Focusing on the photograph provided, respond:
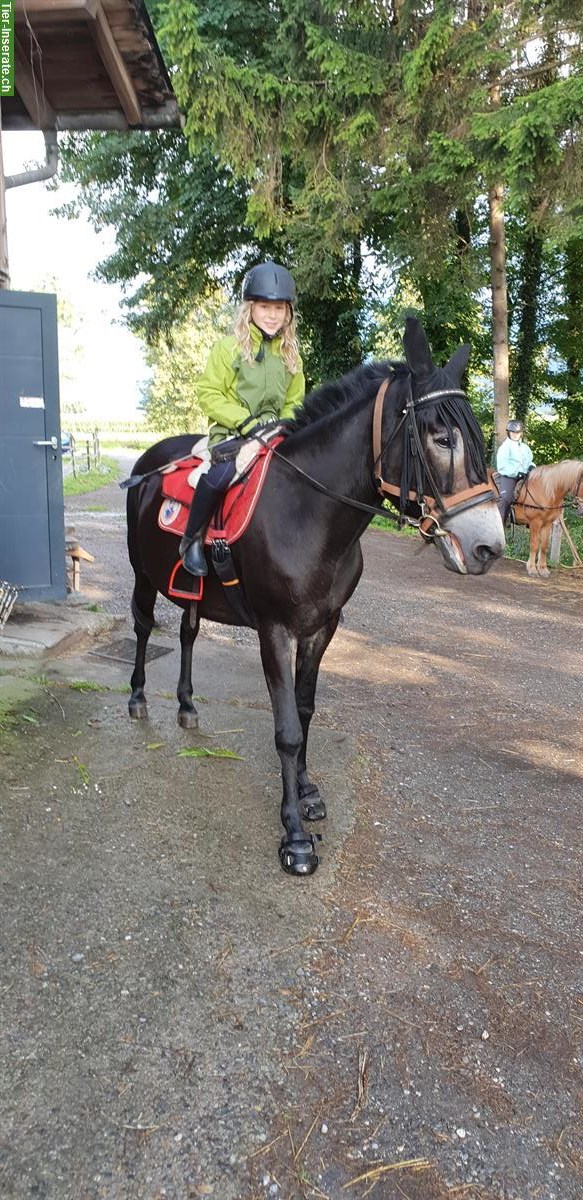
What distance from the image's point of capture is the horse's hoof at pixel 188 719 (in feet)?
15.8

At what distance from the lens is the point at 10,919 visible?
9.34ft

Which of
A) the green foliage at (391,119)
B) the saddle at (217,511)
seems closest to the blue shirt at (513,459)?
the green foliage at (391,119)

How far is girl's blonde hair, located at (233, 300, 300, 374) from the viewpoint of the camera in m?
3.63

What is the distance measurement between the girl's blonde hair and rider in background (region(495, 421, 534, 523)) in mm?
8273

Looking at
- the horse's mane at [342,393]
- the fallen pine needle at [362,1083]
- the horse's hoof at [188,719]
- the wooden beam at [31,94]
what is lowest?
the horse's hoof at [188,719]

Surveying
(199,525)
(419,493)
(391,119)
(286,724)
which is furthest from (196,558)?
(391,119)

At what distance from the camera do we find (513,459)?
1161 cm

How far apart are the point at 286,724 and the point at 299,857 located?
0.58 metres

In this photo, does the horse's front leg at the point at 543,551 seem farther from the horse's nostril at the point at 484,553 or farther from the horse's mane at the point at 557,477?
the horse's nostril at the point at 484,553

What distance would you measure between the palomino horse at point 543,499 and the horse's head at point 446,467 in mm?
8438

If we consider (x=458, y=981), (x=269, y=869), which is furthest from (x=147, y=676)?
(x=458, y=981)

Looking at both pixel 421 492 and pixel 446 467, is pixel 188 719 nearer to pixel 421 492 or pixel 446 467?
pixel 421 492

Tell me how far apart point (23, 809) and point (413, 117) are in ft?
35.2

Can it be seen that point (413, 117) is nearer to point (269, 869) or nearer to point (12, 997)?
point (269, 869)
